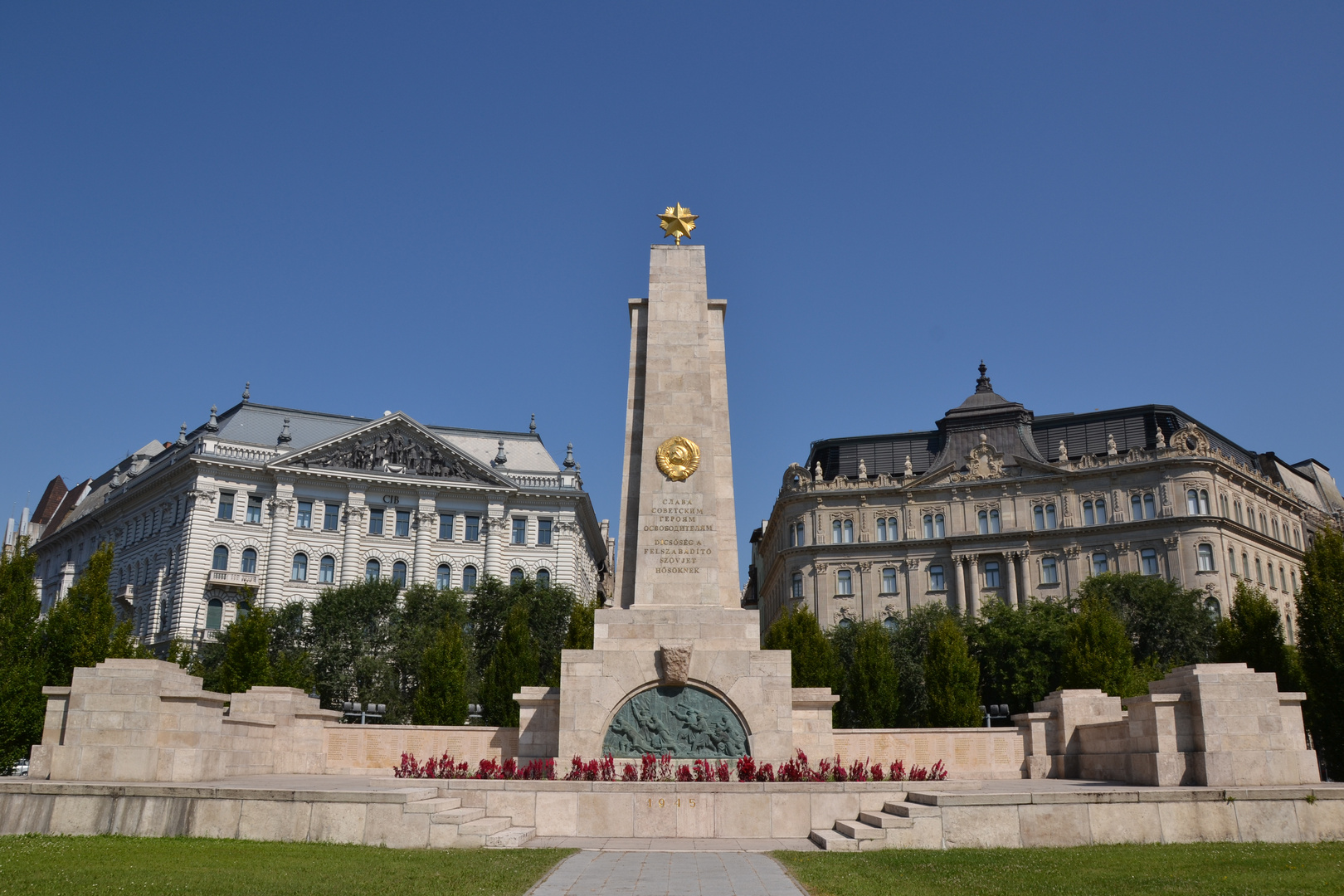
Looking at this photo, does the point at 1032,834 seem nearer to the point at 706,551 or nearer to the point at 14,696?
the point at 706,551

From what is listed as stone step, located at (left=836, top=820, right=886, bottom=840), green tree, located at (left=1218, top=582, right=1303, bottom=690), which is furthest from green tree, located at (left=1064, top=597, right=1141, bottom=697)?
stone step, located at (left=836, top=820, right=886, bottom=840)

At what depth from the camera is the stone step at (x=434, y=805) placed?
1561 cm

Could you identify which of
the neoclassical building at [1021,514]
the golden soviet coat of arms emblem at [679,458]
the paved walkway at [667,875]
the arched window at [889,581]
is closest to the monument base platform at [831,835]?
the paved walkway at [667,875]

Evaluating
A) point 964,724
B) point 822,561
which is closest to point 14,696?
point 964,724

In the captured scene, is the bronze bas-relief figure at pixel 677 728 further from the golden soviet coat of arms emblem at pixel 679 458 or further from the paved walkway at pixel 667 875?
the paved walkway at pixel 667 875

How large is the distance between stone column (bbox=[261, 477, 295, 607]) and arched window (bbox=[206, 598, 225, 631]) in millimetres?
2577

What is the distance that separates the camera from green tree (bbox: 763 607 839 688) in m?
42.1

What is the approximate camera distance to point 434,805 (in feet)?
54.3

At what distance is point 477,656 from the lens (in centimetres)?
6169

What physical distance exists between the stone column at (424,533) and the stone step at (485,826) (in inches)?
2152

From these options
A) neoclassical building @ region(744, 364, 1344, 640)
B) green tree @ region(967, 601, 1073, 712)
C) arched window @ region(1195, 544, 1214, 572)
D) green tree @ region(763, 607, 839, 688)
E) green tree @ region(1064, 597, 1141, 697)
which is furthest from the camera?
neoclassical building @ region(744, 364, 1344, 640)

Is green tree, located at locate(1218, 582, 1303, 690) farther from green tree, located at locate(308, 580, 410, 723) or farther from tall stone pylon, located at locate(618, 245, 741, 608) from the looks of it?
green tree, located at locate(308, 580, 410, 723)

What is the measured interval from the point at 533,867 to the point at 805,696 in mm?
9994

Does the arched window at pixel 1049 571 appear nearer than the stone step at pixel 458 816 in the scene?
No
